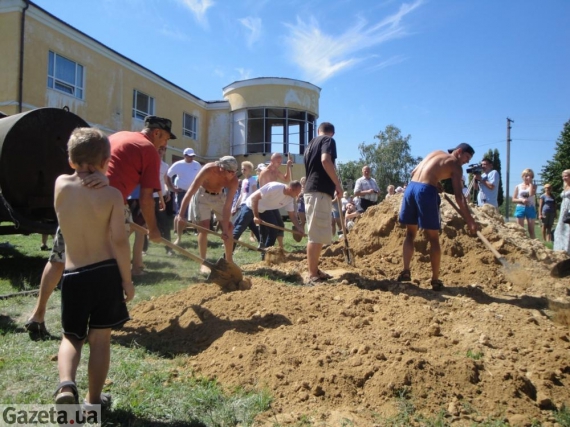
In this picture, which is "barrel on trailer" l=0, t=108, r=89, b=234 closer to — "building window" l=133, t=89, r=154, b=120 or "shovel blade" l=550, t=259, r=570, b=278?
"shovel blade" l=550, t=259, r=570, b=278

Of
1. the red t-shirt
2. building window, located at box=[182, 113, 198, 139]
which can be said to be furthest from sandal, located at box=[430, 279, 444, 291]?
building window, located at box=[182, 113, 198, 139]

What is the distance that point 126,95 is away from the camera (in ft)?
58.2

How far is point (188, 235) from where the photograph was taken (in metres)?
10.4

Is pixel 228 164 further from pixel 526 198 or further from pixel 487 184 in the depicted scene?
pixel 526 198

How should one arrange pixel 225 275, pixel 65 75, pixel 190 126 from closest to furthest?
pixel 225 275 < pixel 65 75 < pixel 190 126

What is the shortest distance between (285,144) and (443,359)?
20.8 meters

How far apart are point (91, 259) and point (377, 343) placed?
1.99m

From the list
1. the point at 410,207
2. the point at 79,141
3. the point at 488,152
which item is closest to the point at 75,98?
the point at 410,207

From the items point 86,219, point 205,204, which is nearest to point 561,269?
point 205,204

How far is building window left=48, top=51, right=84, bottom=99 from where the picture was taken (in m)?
14.5

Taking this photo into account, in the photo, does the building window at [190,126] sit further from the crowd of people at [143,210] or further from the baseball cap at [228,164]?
the baseball cap at [228,164]

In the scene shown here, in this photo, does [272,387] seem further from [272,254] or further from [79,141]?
[272,254]

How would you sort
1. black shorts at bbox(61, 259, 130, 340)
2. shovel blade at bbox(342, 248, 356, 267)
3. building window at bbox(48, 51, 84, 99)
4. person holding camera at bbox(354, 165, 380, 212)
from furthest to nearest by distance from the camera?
building window at bbox(48, 51, 84, 99) → person holding camera at bbox(354, 165, 380, 212) → shovel blade at bbox(342, 248, 356, 267) → black shorts at bbox(61, 259, 130, 340)

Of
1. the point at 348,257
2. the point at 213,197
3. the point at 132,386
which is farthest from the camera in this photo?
the point at 348,257
